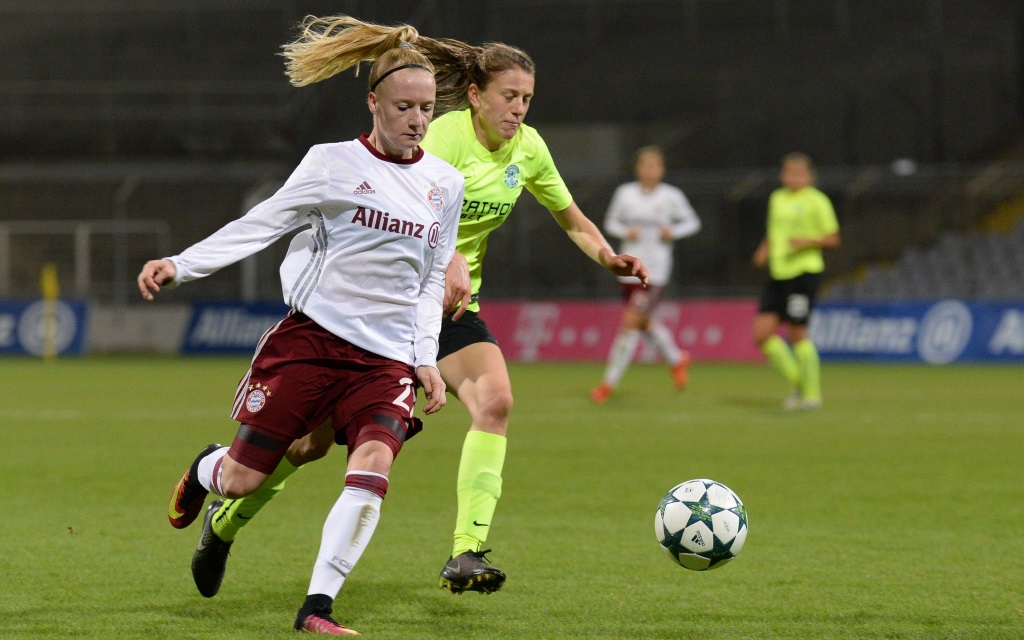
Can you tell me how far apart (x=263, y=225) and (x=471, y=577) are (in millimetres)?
1418

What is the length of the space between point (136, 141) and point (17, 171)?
7.96 ft

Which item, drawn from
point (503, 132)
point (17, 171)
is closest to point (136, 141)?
point (17, 171)

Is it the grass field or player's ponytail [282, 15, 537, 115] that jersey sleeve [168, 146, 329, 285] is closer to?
player's ponytail [282, 15, 537, 115]

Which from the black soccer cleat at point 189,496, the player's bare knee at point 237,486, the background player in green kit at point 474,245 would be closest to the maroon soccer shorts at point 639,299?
the background player in green kit at point 474,245

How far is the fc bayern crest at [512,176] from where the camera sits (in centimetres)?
543

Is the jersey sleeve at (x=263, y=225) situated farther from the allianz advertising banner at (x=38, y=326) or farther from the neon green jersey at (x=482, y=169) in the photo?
the allianz advertising banner at (x=38, y=326)

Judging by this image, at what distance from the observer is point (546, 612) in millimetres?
4660

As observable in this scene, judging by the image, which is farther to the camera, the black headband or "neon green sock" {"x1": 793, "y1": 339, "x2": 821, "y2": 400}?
"neon green sock" {"x1": 793, "y1": 339, "x2": 821, "y2": 400}

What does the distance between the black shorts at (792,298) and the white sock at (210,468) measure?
8473 millimetres

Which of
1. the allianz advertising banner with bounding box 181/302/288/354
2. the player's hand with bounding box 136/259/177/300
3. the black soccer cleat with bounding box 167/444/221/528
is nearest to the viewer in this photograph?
the player's hand with bounding box 136/259/177/300

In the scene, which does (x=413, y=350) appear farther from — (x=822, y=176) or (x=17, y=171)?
(x=17, y=171)

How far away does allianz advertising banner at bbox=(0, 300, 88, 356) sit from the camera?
21984 mm

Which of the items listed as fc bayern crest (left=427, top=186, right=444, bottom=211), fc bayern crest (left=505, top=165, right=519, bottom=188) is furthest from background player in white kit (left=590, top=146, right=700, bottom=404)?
fc bayern crest (left=427, top=186, right=444, bottom=211)

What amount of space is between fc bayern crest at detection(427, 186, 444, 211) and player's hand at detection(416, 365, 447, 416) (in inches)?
21.3
